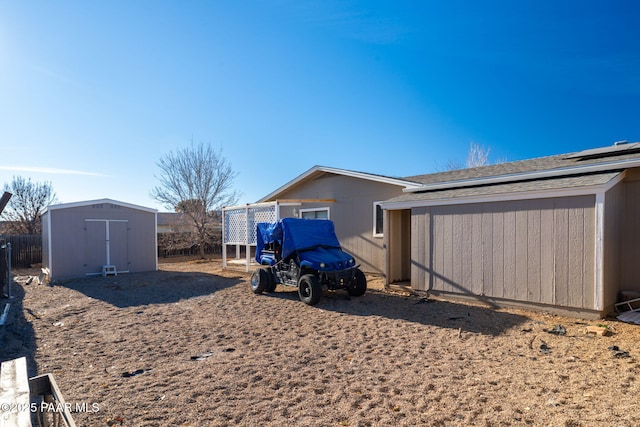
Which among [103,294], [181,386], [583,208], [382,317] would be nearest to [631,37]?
[583,208]

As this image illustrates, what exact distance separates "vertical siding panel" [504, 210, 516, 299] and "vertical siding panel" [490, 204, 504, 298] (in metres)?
0.06

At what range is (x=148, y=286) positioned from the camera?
10883mm

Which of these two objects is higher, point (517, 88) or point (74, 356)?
point (517, 88)

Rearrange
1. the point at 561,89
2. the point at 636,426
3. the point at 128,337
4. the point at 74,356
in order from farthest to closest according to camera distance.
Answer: the point at 561,89, the point at 128,337, the point at 74,356, the point at 636,426

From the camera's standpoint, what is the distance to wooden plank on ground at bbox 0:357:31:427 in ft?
6.64

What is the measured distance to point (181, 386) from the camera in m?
3.71

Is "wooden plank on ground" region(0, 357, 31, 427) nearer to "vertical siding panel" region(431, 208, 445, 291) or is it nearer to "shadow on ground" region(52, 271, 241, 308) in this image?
"shadow on ground" region(52, 271, 241, 308)

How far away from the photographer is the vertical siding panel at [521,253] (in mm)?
6641

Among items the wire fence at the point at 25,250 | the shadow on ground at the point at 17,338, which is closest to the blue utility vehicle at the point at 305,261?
the shadow on ground at the point at 17,338

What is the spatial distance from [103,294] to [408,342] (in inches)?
337

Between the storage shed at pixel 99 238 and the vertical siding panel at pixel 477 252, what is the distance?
1207 centimetres

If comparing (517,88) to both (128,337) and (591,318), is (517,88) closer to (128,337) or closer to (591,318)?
(591,318)

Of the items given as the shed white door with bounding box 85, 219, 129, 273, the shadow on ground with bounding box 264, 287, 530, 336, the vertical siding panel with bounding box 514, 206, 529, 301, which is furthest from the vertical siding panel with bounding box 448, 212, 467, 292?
the shed white door with bounding box 85, 219, 129, 273

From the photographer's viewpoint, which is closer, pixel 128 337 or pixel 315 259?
pixel 128 337
